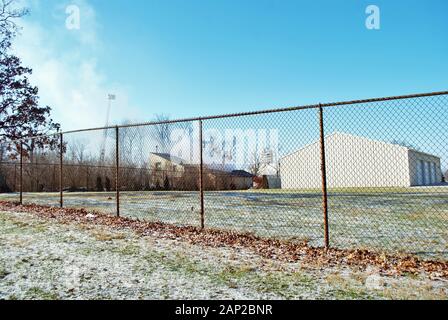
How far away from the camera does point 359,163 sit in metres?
29.2

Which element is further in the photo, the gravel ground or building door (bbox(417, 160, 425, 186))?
building door (bbox(417, 160, 425, 186))

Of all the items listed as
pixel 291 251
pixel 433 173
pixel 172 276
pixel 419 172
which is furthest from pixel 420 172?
pixel 172 276

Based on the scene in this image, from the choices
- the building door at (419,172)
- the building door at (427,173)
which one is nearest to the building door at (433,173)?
the building door at (427,173)

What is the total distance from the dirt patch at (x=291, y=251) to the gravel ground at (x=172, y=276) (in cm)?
22

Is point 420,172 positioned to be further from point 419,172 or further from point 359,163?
point 359,163

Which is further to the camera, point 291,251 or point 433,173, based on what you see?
point 433,173

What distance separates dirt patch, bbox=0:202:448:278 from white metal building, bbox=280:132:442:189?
870 inches

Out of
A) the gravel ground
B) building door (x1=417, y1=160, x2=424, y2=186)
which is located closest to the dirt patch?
the gravel ground

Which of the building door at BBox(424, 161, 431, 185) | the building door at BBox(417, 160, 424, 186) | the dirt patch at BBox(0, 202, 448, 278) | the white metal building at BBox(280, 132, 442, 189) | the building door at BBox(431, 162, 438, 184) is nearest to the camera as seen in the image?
the dirt patch at BBox(0, 202, 448, 278)

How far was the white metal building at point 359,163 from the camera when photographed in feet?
92.2

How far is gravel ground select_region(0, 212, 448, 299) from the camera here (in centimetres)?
329

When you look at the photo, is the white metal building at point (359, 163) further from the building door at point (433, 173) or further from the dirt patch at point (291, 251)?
the dirt patch at point (291, 251)

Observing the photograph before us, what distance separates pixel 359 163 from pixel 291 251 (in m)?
26.4

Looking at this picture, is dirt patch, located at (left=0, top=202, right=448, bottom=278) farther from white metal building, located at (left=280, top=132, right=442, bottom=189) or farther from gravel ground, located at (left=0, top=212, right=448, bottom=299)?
white metal building, located at (left=280, top=132, right=442, bottom=189)
